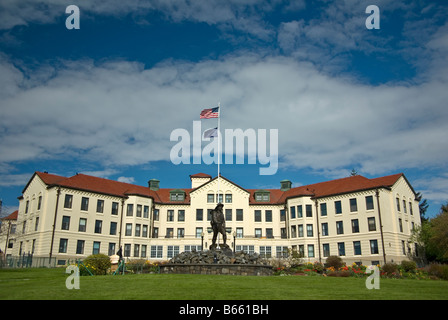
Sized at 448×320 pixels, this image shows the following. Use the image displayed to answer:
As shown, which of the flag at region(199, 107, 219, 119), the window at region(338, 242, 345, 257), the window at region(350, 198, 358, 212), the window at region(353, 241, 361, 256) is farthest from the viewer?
the window at region(350, 198, 358, 212)

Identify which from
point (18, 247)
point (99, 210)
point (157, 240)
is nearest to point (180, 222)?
point (157, 240)

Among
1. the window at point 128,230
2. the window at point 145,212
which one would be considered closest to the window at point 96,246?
the window at point 128,230

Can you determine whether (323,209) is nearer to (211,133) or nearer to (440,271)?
(211,133)

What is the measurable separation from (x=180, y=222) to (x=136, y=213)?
23.8 feet

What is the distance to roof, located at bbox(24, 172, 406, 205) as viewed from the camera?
5312 centimetres

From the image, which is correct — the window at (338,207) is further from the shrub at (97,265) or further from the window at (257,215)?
the shrub at (97,265)

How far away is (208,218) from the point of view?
60.1 m

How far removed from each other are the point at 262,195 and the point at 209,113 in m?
25.1

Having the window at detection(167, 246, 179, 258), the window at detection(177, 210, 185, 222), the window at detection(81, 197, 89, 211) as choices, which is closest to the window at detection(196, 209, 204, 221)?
the window at detection(177, 210, 185, 222)

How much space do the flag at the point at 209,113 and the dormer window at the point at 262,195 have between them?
2442 centimetres

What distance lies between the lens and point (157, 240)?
190 ft

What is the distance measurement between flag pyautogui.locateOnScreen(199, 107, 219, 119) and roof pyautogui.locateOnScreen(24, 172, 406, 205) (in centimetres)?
2188

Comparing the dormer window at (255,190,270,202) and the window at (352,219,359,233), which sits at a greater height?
the dormer window at (255,190,270,202)

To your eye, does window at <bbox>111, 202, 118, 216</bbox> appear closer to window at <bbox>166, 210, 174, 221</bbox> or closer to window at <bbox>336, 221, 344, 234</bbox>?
window at <bbox>166, 210, 174, 221</bbox>
